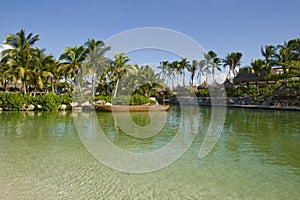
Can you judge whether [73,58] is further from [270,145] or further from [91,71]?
[270,145]

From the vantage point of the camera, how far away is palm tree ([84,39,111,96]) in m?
29.8

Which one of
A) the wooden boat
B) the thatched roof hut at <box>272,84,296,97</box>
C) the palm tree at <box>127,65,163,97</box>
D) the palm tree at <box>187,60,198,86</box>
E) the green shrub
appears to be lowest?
A: the wooden boat

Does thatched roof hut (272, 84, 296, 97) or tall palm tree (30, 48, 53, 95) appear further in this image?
tall palm tree (30, 48, 53, 95)

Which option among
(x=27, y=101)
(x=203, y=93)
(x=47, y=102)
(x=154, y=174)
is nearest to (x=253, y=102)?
(x=203, y=93)

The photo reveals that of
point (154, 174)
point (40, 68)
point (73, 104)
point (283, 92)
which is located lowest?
point (154, 174)

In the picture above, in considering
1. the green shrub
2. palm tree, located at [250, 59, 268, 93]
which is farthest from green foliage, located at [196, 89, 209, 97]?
the green shrub

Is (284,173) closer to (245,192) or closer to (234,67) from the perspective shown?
(245,192)

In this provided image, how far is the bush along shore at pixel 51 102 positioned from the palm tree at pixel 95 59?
294cm

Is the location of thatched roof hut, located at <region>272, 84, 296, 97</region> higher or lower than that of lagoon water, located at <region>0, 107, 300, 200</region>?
higher

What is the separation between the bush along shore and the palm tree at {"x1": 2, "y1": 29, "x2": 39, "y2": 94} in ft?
9.52

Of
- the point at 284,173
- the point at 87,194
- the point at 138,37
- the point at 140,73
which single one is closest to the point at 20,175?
the point at 87,194

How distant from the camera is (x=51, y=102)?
81.7ft

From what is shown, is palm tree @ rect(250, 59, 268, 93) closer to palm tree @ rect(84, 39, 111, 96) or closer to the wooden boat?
the wooden boat

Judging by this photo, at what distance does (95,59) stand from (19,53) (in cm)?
747
